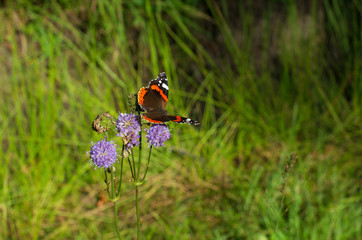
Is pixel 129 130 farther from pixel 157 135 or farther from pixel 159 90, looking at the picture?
pixel 159 90

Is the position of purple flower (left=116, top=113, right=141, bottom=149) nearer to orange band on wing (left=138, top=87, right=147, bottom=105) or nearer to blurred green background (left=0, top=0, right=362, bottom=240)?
orange band on wing (left=138, top=87, right=147, bottom=105)

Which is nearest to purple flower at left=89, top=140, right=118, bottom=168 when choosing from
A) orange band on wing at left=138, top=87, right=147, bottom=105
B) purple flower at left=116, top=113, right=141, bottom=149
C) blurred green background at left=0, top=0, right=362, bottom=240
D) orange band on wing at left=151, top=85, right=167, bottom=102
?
purple flower at left=116, top=113, right=141, bottom=149

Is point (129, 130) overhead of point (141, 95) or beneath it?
beneath

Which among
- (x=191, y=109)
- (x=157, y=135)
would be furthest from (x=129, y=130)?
(x=191, y=109)

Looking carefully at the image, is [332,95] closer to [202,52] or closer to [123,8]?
[202,52]

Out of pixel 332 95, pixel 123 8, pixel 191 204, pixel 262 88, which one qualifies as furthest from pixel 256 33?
pixel 191 204
